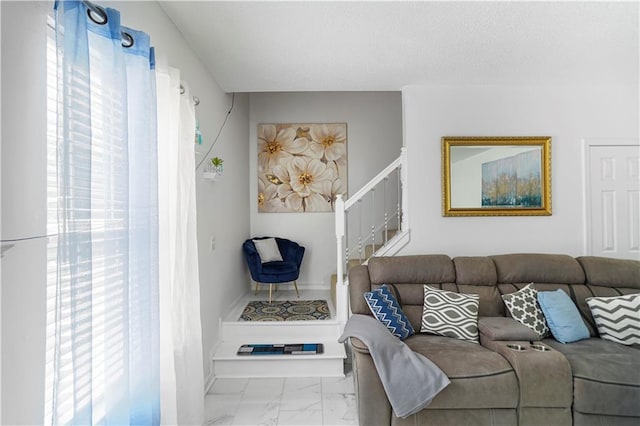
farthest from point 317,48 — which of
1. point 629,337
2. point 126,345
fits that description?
point 629,337

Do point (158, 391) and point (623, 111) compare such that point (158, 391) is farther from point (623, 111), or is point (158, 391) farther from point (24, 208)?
point (623, 111)

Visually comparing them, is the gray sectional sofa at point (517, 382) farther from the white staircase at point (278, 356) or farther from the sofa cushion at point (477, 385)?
the white staircase at point (278, 356)

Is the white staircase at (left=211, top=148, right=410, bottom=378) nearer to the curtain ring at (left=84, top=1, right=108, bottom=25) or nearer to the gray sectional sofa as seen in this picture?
the gray sectional sofa

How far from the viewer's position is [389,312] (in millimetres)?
2299

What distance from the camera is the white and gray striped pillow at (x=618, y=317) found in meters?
2.23

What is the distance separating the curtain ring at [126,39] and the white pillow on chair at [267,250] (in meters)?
2.69

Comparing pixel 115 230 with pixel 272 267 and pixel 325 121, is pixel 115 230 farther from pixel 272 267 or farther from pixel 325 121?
pixel 325 121

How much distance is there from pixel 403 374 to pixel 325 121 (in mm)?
3403

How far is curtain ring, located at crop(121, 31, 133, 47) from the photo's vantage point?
1.34m

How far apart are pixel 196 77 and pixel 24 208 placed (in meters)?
1.77

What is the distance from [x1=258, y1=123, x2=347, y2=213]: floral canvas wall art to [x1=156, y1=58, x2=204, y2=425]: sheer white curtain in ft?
8.07

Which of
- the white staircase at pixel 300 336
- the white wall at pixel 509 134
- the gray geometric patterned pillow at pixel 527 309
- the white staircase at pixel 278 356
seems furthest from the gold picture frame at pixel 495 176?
the white staircase at pixel 278 356

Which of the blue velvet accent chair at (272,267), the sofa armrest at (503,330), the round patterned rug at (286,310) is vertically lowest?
the round patterned rug at (286,310)

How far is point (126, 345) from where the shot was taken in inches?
51.3
